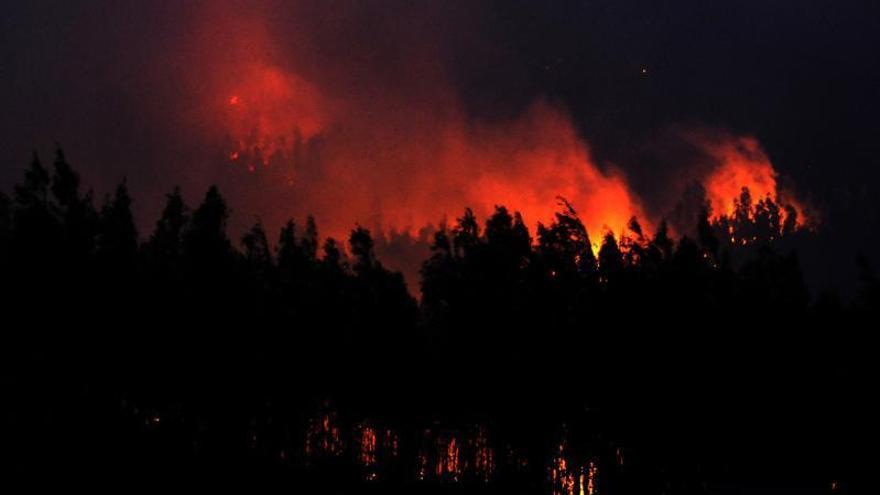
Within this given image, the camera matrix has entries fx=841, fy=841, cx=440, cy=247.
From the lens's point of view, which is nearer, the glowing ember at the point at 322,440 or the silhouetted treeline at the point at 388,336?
the silhouetted treeline at the point at 388,336

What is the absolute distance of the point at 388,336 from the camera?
33.5 m

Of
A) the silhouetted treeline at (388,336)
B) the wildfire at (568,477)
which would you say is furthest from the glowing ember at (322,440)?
the wildfire at (568,477)

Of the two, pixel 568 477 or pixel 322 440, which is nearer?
pixel 568 477

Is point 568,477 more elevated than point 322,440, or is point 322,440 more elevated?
point 322,440

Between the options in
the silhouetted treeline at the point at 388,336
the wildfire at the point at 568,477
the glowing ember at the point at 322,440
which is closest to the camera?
the silhouetted treeline at the point at 388,336

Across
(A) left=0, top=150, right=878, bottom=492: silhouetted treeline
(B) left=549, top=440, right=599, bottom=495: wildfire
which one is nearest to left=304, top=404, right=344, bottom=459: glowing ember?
(A) left=0, top=150, right=878, bottom=492: silhouetted treeline

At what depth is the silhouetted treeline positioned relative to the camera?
87.7ft

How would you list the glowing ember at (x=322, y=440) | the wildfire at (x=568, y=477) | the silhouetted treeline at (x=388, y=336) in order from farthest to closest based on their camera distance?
the glowing ember at (x=322, y=440)
the wildfire at (x=568, y=477)
the silhouetted treeline at (x=388, y=336)

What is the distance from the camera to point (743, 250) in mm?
116188

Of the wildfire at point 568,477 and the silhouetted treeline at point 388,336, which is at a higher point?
the silhouetted treeline at point 388,336

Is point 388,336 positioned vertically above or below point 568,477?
above

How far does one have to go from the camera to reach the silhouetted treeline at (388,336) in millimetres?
26719

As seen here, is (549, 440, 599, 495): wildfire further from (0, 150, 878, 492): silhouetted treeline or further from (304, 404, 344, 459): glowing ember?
(304, 404, 344, 459): glowing ember

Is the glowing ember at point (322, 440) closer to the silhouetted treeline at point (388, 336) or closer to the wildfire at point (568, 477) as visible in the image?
the silhouetted treeline at point (388, 336)
